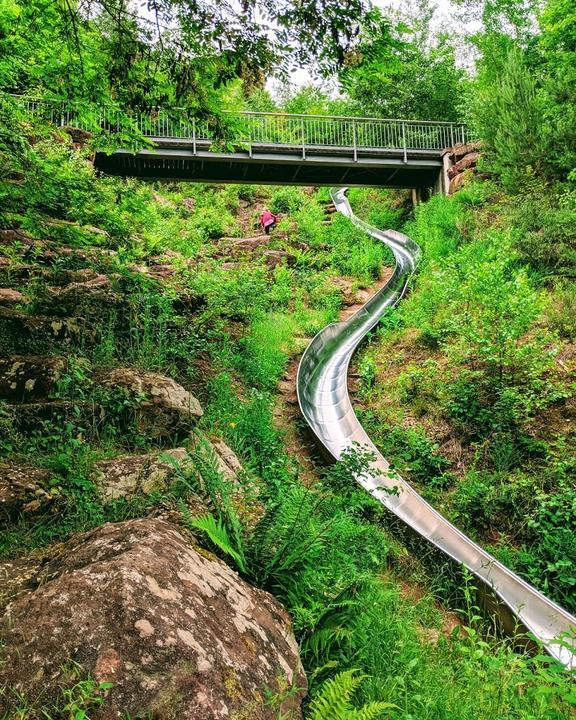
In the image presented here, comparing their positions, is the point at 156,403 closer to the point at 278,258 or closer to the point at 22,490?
the point at 22,490

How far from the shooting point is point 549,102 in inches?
465

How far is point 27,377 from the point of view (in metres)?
4.38

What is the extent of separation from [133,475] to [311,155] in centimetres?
1758

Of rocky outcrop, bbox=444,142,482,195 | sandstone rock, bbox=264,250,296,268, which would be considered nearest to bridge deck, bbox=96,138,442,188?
rocky outcrop, bbox=444,142,482,195

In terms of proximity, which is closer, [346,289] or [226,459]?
[226,459]

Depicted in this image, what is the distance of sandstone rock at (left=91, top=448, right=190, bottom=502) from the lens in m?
3.46

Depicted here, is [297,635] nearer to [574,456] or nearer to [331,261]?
[574,456]

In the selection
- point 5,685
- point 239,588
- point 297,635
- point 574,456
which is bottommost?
point 574,456

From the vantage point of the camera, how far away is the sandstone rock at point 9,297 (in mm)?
5598

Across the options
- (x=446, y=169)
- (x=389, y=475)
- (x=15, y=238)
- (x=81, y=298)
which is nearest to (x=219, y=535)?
(x=389, y=475)

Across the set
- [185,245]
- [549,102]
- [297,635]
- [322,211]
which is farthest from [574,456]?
[322,211]

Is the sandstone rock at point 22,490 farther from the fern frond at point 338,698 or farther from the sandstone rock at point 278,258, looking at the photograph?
the sandstone rock at point 278,258

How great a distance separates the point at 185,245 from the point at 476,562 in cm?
1106

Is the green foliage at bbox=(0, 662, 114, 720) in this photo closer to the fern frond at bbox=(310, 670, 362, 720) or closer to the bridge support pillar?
the fern frond at bbox=(310, 670, 362, 720)
